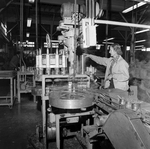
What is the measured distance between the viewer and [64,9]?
7.88 feet

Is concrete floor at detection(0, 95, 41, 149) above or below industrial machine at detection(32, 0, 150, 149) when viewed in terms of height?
below

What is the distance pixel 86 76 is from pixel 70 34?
2.13ft

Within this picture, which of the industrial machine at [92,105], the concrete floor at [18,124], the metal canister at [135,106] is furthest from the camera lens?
the concrete floor at [18,124]

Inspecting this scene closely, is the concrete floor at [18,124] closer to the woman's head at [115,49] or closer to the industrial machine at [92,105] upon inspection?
the industrial machine at [92,105]

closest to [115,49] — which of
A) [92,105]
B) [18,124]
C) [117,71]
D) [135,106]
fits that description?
[117,71]

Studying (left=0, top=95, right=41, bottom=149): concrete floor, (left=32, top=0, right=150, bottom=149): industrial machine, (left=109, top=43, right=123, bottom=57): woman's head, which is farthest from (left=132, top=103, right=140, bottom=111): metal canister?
(left=0, top=95, right=41, bottom=149): concrete floor

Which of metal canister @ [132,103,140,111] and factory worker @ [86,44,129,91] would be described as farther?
factory worker @ [86,44,129,91]

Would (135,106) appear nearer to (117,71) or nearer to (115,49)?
(117,71)

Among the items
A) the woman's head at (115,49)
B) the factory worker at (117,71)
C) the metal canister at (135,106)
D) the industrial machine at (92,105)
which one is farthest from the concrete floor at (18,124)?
the woman's head at (115,49)

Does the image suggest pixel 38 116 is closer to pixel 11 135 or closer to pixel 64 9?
pixel 11 135

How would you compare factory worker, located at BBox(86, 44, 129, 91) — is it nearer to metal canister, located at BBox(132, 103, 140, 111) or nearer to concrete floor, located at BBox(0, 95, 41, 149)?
metal canister, located at BBox(132, 103, 140, 111)

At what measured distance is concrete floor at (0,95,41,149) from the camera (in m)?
2.54

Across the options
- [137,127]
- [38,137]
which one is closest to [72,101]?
[137,127]

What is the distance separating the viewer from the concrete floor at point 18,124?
2.54 metres
